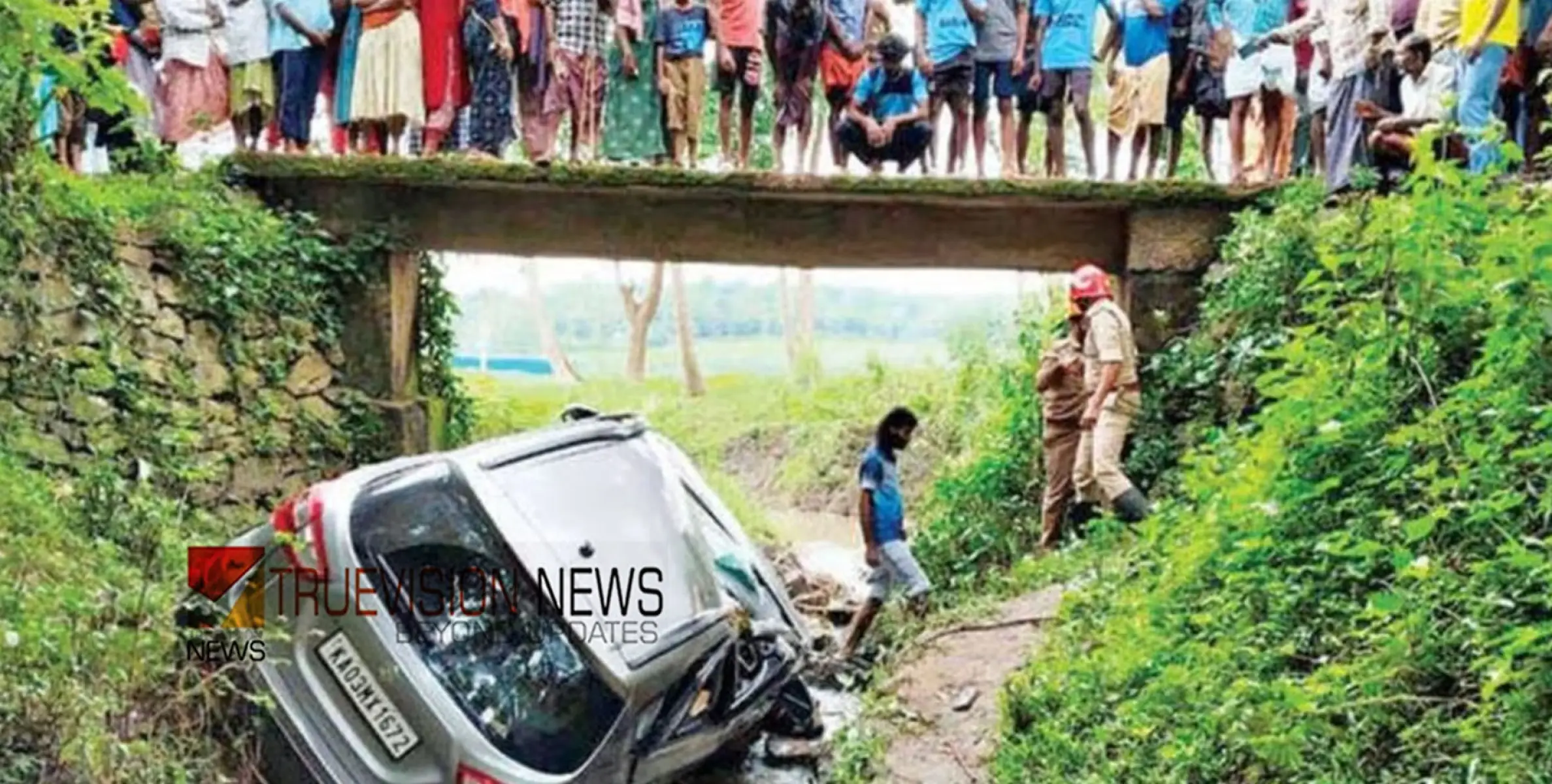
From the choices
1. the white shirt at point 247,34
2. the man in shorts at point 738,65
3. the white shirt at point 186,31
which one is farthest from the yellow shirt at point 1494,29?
the white shirt at point 186,31

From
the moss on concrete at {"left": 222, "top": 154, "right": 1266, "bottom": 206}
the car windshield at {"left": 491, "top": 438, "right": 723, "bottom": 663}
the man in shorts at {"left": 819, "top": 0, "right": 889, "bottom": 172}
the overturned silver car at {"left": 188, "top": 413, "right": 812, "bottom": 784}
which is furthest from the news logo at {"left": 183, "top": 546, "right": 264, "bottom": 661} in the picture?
the man in shorts at {"left": 819, "top": 0, "right": 889, "bottom": 172}

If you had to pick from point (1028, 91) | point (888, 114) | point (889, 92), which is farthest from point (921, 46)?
point (1028, 91)

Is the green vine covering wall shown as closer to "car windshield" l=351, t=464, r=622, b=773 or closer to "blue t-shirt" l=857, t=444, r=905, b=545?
"car windshield" l=351, t=464, r=622, b=773

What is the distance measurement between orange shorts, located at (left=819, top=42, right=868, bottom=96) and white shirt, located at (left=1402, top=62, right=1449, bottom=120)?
3049 millimetres

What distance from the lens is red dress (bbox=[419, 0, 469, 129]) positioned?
28.8 ft

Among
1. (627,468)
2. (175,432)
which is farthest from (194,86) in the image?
(627,468)

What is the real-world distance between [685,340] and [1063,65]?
561 inches

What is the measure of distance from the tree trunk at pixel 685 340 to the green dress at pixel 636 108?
1321 centimetres

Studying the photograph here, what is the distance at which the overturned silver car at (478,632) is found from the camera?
14.0 ft

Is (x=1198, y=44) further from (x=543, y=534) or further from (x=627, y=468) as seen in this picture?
(x=543, y=534)

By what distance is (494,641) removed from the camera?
14.4ft

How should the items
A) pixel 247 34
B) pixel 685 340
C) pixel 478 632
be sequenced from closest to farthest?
pixel 478 632
pixel 247 34
pixel 685 340

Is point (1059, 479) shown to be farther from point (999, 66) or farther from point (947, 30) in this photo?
point (947, 30)

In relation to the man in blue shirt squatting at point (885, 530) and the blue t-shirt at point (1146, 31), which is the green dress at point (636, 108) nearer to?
the man in blue shirt squatting at point (885, 530)
